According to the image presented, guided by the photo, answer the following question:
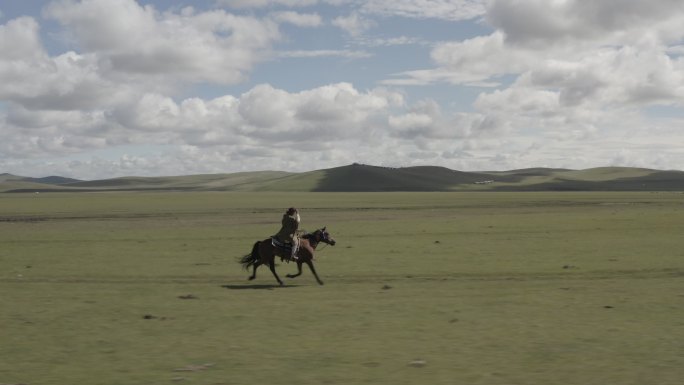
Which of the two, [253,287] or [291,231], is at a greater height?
[291,231]

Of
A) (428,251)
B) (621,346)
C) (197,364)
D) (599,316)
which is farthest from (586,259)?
(197,364)

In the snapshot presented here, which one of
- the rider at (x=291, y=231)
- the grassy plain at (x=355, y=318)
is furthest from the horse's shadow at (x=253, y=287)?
the rider at (x=291, y=231)

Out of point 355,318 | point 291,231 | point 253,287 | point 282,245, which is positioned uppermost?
point 291,231

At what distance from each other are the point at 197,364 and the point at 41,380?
Answer: 2.14 metres

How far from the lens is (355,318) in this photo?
47.0ft

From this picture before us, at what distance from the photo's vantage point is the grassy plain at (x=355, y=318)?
1012 cm

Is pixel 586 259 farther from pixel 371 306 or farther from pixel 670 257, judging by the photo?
pixel 371 306

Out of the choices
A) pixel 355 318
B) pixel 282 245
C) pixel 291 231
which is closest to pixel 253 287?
pixel 282 245

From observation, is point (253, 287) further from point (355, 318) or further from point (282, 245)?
point (355, 318)

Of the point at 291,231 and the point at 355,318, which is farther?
the point at 291,231

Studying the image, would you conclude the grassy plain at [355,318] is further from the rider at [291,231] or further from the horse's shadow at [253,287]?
the rider at [291,231]

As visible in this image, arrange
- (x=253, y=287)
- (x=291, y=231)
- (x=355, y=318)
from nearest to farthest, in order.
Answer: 1. (x=355, y=318)
2. (x=253, y=287)
3. (x=291, y=231)

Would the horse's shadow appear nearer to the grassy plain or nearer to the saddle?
the grassy plain

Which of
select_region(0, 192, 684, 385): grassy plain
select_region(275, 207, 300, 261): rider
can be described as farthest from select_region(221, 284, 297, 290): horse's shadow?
select_region(275, 207, 300, 261): rider
